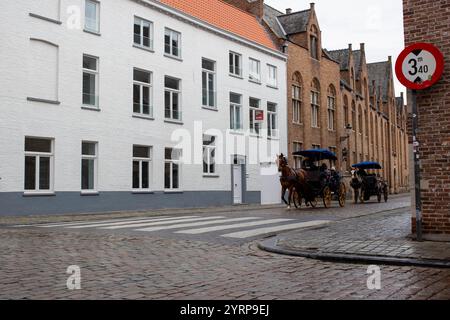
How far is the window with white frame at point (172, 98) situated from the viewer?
2586 cm

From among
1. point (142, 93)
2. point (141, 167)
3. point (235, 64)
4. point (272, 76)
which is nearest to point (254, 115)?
point (235, 64)

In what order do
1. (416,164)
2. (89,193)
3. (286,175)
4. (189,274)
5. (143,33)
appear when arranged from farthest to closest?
1. (143,33)
2. (89,193)
3. (286,175)
4. (416,164)
5. (189,274)

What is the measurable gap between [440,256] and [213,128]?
2179 centimetres

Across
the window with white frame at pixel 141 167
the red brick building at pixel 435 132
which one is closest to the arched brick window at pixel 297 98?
the window with white frame at pixel 141 167

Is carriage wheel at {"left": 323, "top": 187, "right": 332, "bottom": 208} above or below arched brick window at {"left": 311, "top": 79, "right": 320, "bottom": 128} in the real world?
below

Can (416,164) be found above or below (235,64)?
below

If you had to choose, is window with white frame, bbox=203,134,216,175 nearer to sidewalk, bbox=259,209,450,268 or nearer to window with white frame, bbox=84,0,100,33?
window with white frame, bbox=84,0,100,33

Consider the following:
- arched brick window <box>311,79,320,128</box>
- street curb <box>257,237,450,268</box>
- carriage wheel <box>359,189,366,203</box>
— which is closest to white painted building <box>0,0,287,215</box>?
carriage wheel <box>359,189,366,203</box>

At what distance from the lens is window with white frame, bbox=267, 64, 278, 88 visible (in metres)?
33.5

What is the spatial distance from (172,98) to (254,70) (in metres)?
7.96

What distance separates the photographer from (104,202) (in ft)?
71.7

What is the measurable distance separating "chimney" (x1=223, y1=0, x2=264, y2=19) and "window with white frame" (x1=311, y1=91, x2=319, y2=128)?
6.96 meters

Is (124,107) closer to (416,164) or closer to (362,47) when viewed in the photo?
(416,164)

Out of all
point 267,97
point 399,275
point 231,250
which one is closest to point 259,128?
point 267,97
